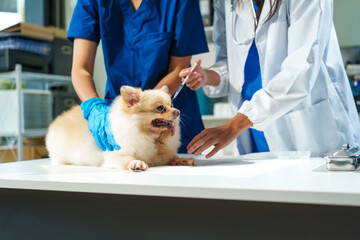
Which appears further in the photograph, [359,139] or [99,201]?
[359,139]

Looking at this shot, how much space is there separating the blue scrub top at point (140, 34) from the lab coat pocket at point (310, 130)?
37cm

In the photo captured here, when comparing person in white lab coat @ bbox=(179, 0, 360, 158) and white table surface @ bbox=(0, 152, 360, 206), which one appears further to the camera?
person in white lab coat @ bbox=(179, 0, 360, 158)

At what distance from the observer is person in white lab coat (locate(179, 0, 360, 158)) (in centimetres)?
106

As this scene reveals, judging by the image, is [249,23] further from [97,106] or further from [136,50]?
[97,106]

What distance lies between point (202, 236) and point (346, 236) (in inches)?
11.4

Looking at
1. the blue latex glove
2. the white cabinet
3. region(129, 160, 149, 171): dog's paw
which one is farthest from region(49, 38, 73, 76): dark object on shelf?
region(129, 160, 149, 171): dog's paw

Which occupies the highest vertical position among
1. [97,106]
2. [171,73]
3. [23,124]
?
[171,73]

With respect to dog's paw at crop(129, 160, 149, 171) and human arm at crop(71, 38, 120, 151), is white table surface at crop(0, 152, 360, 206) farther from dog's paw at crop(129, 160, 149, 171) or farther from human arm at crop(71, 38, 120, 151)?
human arm at crop(71, 38, 120, 151)

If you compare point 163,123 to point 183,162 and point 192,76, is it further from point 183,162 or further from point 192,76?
point 192,76

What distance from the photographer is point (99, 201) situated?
89 centimetres

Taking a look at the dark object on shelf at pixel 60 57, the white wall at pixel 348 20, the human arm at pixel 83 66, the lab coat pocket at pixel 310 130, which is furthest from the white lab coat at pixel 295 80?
the dark object on shelf at pixel 60 57

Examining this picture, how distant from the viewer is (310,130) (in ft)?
4.12

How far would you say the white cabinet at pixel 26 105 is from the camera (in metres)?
2.91

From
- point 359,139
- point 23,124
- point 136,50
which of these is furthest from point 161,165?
point 23,124
